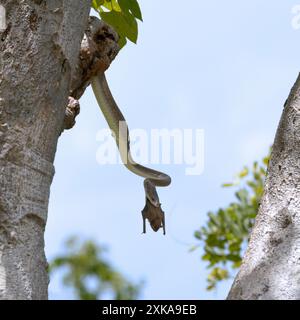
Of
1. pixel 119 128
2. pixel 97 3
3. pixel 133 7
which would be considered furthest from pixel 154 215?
pixel 97 3

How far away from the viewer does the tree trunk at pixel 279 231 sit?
9.77ft

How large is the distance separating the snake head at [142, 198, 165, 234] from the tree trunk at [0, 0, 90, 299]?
505 millimetres

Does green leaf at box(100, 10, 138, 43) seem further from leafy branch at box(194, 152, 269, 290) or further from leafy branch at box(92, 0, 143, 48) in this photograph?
leafy branch at box(194, 152, 269, 290)

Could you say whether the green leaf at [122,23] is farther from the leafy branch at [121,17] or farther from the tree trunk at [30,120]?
the tree trunk at [30,120]

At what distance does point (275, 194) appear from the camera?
3.18m

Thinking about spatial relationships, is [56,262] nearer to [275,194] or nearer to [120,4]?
[120,4]

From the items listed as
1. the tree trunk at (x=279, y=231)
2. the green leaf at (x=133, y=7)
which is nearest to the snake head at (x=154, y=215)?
the tree trunk at (x=279, y=231)

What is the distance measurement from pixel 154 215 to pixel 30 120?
2.21 feet

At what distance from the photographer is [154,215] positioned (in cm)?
353

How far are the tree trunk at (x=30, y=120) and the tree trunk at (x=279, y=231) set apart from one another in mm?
656

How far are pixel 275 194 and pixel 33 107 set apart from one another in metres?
0.84

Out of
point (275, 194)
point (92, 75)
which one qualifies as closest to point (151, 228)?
point (275, 194)

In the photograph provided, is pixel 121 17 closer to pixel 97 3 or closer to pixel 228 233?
pixel 97 3

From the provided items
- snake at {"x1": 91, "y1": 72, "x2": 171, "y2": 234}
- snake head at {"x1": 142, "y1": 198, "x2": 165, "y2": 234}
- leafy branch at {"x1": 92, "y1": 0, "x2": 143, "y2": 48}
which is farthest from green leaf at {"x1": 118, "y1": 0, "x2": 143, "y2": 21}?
snake head at {"x1": 142, "y1": 198, "x2": 165, "y2": 234}
